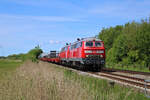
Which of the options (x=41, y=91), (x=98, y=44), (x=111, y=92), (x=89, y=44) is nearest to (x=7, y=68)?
(x=89, y=44)

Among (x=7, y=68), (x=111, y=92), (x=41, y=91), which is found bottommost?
(x=7, y=68)

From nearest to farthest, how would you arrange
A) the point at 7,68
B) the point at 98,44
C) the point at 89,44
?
the point at 89,44
the point at 98,44
the point at 7,68

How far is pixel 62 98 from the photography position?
22.1 feet

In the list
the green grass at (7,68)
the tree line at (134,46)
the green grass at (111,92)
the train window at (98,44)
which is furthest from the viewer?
the tree line at (134,46)

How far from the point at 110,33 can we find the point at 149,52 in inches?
1268

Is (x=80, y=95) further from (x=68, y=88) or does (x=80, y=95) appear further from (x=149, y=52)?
(x=149, y=52)

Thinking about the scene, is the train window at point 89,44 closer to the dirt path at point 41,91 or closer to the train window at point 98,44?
the train window at point 98,44

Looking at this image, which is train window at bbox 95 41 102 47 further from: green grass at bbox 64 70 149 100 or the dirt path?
the dirt path

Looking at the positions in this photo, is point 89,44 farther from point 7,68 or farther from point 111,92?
point 7,68

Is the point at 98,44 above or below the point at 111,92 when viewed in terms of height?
above

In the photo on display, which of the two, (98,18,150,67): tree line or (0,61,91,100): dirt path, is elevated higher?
(98,18,150,67): tree line

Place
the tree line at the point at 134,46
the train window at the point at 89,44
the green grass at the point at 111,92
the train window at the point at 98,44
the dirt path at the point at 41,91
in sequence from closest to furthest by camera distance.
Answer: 1. the dirt path at the point at 41,91
2. the green grass at the point at 111,92
3. the train window at the point at 89,44
4. the train window at the point at 98,44
5. the tree line at the point at 134,46

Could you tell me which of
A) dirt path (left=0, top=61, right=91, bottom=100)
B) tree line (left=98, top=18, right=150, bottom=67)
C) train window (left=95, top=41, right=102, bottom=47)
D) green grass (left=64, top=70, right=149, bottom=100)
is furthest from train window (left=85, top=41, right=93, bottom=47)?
tree line (left=98, top=18, right=150, bottom=67)

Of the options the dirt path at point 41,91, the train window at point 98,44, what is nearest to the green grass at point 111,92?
the dirt path at point 41,91
